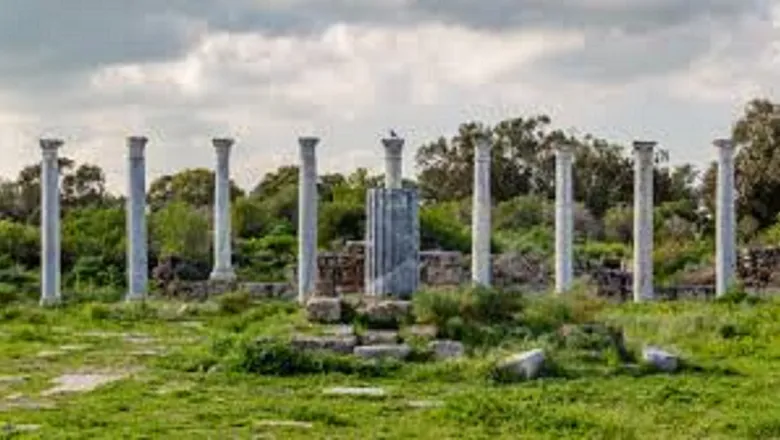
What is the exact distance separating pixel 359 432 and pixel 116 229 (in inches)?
1516

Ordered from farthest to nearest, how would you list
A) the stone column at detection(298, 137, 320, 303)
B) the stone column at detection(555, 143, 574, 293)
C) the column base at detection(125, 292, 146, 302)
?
the stone column at detection(555, 143, 574, 293), the stone column at detection(298, 137, 320, 303), the column base at detection(125, 292, 146, 302)

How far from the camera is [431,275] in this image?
39.2m

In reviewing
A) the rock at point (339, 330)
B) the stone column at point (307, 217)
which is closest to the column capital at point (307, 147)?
the stone column at point (307, 217)

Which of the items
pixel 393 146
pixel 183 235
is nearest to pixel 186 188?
pixel 183 235

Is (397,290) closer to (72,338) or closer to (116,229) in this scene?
(72,338)

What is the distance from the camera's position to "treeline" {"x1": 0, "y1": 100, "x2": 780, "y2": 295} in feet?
A: 148

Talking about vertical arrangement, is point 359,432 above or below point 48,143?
below

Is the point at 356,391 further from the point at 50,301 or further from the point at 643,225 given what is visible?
the point at 643,225

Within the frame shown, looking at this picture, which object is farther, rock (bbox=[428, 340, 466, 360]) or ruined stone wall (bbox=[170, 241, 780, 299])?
ruined stone wall (bbox=[170, 241, 780, 299])

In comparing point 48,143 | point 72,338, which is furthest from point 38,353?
point 48,143

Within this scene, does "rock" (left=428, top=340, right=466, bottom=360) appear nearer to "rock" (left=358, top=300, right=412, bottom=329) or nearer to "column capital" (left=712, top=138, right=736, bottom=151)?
"rock" (left=358, top=300, right=412, bottom=329)

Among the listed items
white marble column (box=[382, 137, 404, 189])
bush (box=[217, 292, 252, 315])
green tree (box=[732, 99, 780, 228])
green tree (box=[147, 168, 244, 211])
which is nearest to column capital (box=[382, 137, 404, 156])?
white marble column (box=[382, 137, 404, 189])

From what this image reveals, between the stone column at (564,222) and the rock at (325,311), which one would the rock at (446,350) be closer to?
the rock at (325,311)

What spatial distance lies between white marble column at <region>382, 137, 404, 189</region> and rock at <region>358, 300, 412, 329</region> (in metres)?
10.2
